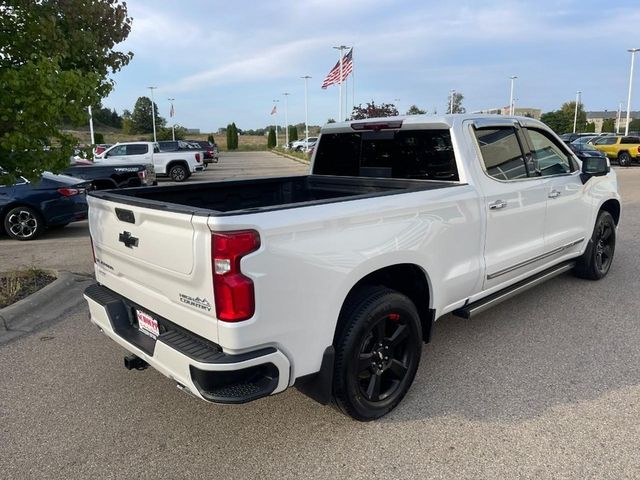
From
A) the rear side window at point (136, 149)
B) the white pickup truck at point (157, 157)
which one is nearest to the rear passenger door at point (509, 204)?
the white pickup truck at point (157, 157)

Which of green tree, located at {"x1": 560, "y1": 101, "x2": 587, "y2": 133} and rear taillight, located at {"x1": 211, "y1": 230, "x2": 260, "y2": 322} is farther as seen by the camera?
green tree, located at {"x1": 560, "y1": 101, "x2": 587, "y2": 133}

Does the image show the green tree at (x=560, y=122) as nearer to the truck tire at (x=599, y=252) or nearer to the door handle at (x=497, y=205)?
the truck tire at (x=599, y=252)

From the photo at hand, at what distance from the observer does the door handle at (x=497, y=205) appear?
3.80 m

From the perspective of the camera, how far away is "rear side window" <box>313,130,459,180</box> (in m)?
3.88

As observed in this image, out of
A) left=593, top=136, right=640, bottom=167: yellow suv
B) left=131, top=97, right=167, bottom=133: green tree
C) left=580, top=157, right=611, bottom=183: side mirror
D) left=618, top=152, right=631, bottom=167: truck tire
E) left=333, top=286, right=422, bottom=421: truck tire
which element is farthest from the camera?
left=131, top=97, right=167, bottom=133: green tree

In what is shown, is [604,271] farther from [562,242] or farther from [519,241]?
[519,241]

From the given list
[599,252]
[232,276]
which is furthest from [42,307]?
[599,252]

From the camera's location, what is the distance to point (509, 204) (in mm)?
3990

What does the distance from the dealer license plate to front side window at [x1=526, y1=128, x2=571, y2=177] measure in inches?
137

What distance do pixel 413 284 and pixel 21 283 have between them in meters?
4.59

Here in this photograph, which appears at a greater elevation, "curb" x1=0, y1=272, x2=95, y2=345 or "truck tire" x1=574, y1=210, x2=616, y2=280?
"truck tire" x1=574, y1=210, x2=616, y2=280

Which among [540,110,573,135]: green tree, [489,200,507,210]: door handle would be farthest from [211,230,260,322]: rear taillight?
[540,110,573,135]: green tree

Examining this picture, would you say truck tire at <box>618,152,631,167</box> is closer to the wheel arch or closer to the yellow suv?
the yellow suv

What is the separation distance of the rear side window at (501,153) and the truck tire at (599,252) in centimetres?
188
